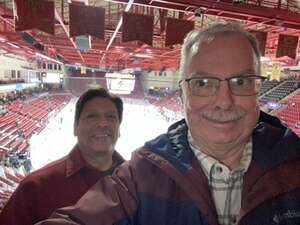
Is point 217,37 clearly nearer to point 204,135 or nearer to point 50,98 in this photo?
point 204,135

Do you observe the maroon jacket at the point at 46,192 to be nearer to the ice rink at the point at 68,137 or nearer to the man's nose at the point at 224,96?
the man's nose at the point at 224,96

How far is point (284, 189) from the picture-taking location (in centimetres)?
93

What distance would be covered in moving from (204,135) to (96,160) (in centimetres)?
109

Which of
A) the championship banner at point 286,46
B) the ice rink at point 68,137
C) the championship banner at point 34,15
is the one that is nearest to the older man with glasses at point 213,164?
the championship banner at point 34,15

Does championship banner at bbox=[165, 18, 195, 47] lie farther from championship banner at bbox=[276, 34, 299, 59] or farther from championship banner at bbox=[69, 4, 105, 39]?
championship banner at bbox=[276, 34, 299, 59]

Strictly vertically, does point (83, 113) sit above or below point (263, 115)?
below

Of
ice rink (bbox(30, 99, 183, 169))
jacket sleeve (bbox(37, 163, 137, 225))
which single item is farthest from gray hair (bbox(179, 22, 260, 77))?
ice rink (bbox(30, 99, 183, 169))

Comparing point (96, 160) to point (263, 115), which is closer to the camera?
point (263, 115)

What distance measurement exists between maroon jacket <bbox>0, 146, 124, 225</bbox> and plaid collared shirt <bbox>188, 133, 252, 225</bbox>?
2.92 ft

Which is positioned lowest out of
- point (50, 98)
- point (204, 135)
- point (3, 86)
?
point (50, 98)

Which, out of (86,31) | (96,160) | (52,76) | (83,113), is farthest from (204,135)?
(52,76)

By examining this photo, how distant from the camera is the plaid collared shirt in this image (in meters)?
1.02

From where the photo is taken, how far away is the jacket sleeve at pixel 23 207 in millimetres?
1641

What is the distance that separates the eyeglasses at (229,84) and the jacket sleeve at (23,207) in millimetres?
1121
